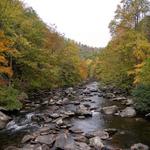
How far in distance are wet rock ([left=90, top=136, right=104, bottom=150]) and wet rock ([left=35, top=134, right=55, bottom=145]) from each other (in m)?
2.20

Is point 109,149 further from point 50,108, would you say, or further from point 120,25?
point 120,25

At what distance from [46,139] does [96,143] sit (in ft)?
9.31

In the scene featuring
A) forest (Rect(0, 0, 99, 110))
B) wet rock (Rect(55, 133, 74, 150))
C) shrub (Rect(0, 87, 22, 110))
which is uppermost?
forest (Rect(0, 0, 99, 110))

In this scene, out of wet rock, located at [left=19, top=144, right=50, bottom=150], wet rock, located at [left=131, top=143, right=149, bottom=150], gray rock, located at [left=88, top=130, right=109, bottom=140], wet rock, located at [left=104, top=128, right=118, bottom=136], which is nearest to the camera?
wet rock, located at [left=19, top=144, right=50, bottom=150]

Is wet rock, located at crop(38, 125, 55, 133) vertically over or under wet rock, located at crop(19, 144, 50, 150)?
over

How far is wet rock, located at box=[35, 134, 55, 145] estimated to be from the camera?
627 inches

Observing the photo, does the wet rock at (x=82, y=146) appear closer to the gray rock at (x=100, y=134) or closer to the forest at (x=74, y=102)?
the forest at (x=74, y=102)

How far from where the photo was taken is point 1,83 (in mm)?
26281

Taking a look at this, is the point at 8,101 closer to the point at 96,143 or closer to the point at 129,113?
the point at 129,113

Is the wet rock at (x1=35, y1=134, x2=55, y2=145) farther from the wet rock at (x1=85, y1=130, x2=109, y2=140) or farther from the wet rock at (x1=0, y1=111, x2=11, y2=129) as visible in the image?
the wet rock at (x1=0, y1=111, x2=11, y2=129)

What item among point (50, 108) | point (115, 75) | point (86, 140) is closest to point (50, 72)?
point (115, 75)

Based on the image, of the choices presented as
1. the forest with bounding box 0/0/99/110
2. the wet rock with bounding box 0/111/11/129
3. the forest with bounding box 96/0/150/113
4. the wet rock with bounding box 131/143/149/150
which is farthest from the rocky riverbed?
the forest with bounding box 96/0/150/113

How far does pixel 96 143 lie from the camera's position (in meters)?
15.8

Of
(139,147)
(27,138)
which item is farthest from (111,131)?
(27,138)
